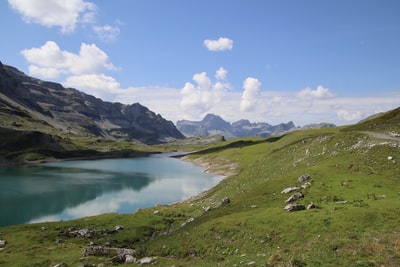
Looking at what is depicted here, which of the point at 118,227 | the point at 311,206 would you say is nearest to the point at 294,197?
the point at 311,206

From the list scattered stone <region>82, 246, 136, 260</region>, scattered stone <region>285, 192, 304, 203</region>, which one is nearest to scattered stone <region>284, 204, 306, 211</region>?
scattered stone <region>285, 192, 304, 203</region>

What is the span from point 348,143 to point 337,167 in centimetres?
1184

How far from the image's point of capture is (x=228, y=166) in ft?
543

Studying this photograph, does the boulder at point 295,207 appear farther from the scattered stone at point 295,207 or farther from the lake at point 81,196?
the lake at point 81,196

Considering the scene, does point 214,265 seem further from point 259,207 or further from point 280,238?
point 259,207

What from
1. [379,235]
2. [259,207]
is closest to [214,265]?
[379,235]

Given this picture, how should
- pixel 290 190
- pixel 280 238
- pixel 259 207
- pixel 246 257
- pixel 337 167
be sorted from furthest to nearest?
1. pixel 337 167
2. pixel 290 190
3. pixel 259 207
4. pixel 280 238
5. pixel 246 257

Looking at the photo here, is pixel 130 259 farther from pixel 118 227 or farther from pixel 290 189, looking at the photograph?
pixel 290 189

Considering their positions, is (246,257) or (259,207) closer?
(246,257)

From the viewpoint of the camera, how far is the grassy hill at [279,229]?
2239 centimetres

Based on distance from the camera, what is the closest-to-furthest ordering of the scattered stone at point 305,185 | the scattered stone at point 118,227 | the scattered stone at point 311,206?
the scattered stone at point 311,206
the scattered stone at point 305,185
the scattered stone at point 118,227

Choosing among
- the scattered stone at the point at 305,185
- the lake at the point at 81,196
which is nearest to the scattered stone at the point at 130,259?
the scattered stone at the point at 305,185

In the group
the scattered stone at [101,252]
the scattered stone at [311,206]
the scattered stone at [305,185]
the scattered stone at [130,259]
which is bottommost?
the scattered stone at [101,252]

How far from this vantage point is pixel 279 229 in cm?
3033
